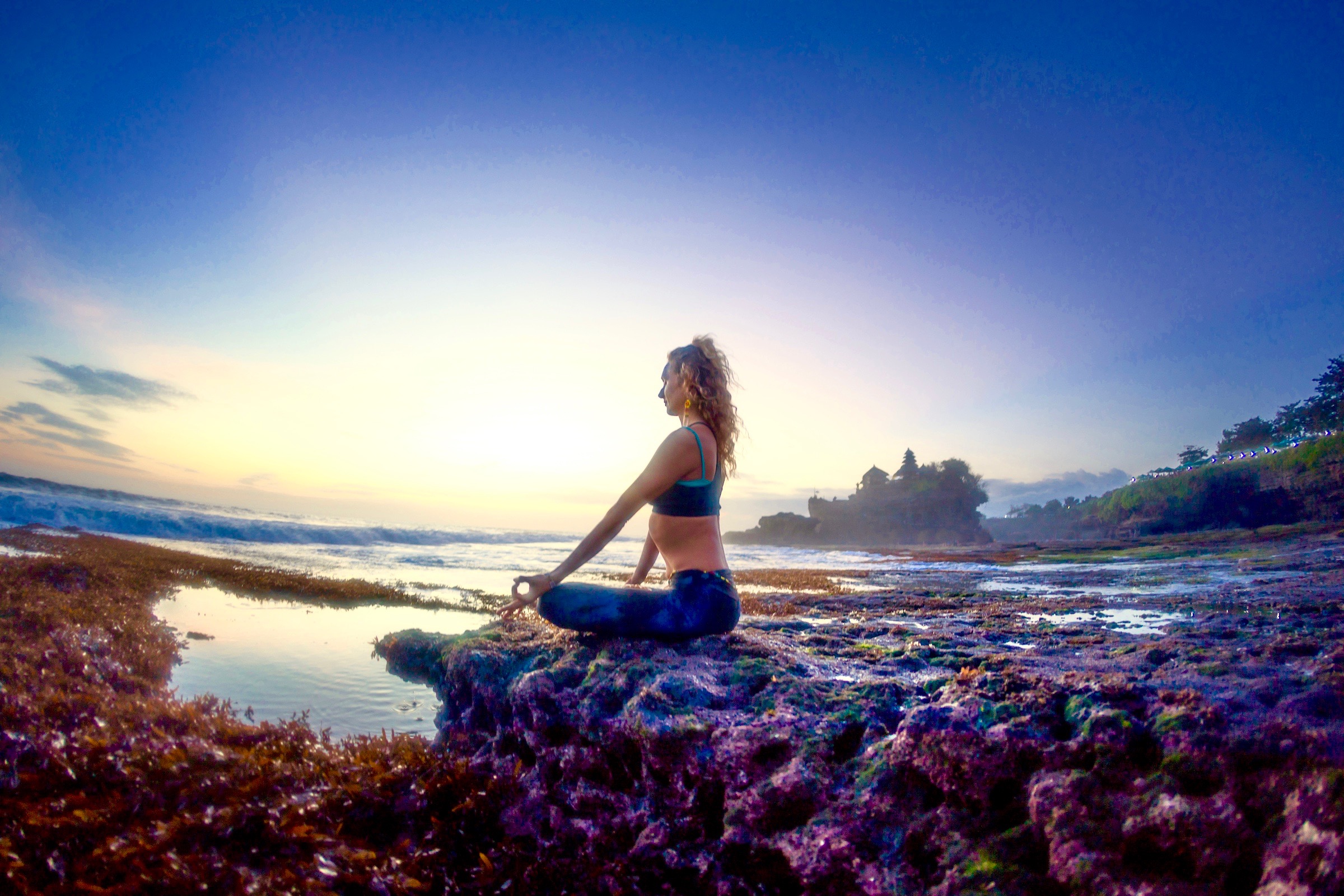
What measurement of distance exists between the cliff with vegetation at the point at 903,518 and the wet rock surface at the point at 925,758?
8466 cm

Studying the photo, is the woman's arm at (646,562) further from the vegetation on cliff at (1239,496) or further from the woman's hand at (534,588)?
the vegetation on cliff at (1239,496)

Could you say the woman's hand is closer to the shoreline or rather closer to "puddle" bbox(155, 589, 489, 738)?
the shoreline

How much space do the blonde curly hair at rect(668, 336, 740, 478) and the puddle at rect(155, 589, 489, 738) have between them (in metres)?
3.10

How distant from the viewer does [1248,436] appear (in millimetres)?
57188

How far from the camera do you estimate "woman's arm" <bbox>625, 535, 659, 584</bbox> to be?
13.6ft

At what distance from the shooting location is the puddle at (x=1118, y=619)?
15.6 ft

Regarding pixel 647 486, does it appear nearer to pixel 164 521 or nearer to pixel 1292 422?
pixel 164 521

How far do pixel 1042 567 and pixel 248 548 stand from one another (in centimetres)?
3551

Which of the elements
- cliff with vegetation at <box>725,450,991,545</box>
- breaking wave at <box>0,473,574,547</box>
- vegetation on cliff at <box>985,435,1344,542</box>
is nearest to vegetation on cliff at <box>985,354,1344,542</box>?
vegetation on cliff at <box>985,435,1344,542</box>

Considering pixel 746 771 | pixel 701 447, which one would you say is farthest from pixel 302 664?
pixel 746 771

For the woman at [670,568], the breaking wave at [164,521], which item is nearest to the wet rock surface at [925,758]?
the woman at [670,568]

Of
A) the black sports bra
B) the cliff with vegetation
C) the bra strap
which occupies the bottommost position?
the cliff with vegetation

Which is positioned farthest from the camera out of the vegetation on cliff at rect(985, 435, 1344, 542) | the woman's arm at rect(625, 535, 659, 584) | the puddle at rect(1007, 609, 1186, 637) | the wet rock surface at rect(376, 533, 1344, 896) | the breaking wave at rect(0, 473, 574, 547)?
the breaking wave at rect(0, 473, 574, 547)

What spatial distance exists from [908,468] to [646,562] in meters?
106
